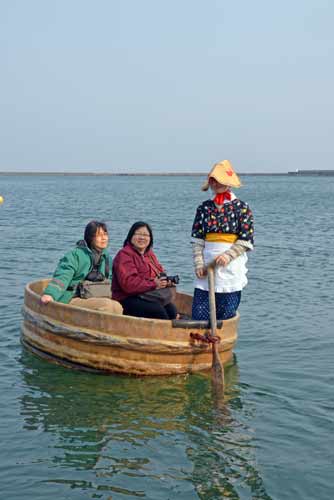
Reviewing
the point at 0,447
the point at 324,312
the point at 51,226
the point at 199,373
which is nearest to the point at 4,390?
the point at 0,447

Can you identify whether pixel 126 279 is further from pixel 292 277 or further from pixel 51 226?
pixel 51 226

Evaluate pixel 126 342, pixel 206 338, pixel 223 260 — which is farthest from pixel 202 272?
pixel 126 342

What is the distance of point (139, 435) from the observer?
6.26m

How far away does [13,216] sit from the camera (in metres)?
36.0

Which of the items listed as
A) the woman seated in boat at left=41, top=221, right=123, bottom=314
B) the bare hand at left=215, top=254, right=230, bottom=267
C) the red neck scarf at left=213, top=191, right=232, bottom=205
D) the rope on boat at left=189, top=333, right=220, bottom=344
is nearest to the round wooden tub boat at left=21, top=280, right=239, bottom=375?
the rope on boat at left=189, top=333, right=220, bottom=344

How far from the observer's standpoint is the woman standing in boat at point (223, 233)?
720 centimetres

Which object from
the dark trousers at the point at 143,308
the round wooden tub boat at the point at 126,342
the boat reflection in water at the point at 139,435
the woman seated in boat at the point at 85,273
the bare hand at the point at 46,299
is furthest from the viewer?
the woman seated in boat at the point at 85,273

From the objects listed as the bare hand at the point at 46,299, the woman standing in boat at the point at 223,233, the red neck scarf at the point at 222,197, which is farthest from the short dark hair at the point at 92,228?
the red neck scarf at the point at 222,197

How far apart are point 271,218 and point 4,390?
28.8m

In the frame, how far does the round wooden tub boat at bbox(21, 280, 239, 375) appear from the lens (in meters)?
7.45

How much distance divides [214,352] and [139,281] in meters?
1.16

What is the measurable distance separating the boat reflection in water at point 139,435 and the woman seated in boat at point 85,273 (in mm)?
822

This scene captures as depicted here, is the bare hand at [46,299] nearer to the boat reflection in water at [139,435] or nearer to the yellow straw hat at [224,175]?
the boat reflection in water at [139,435]

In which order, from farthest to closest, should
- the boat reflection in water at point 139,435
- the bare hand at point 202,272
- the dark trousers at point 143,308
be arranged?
the dark trousers at point 143,308 < the bare hand at point 202,272 < the boat reflection in water at point 139,435
